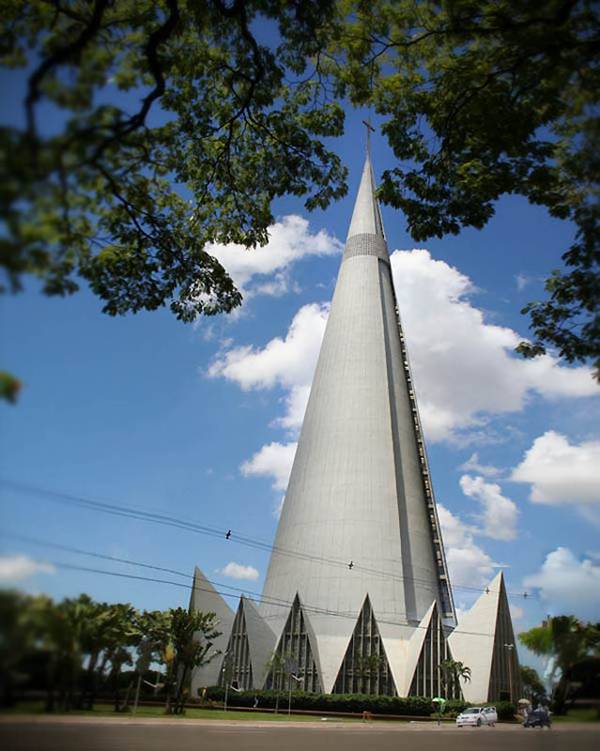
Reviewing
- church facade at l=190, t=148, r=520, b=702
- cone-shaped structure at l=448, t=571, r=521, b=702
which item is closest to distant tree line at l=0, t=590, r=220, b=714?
church facade at l=190, t=148, r=520, b=702

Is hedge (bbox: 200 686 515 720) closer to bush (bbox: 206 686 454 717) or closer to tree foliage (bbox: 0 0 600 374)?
bush (bbox: 206 686 454 717)

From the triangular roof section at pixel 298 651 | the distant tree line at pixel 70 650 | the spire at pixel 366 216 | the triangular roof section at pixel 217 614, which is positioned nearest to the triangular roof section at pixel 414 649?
the triangular roof section at pixel 298 651

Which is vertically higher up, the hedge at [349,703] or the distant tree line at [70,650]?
the hedge at [349,703]

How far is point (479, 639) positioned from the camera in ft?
118

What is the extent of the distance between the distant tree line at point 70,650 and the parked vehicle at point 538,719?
1721 mm

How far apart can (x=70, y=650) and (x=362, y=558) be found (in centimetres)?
3976

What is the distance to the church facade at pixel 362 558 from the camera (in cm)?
3509

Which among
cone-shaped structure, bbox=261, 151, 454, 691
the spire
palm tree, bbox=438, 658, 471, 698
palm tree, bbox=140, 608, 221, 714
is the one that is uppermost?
the spire

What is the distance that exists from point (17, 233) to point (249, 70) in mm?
5101

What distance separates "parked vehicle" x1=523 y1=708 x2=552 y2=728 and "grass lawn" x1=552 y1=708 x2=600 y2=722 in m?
0.03

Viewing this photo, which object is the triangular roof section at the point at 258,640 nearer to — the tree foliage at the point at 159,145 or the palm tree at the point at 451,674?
the palm tree at the point at 451,674

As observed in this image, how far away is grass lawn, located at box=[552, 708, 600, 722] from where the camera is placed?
102 inches

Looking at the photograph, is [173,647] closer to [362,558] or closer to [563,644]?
[563,644]

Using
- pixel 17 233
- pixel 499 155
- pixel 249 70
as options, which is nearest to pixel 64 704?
pixel 17 233
